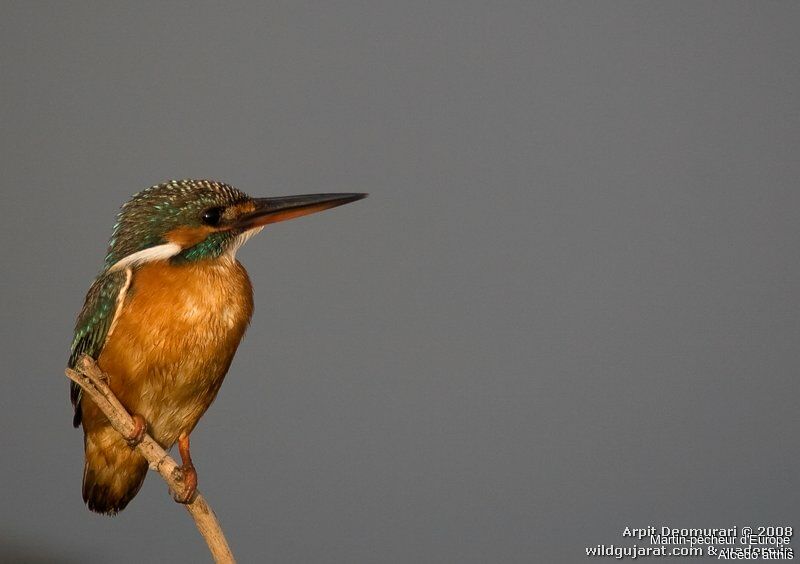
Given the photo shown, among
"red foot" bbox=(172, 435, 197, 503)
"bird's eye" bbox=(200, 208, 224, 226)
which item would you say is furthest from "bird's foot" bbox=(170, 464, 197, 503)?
"bird's eye" bbox=(200, 208, 224, 226)

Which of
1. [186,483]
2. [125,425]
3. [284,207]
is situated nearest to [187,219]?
[284,207]

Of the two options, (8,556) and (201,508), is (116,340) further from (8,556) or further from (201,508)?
(8,556)

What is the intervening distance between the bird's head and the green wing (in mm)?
45

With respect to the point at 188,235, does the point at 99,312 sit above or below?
below

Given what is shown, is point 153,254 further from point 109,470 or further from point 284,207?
point 109,470

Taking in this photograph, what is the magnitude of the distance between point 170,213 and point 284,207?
1.09 ft

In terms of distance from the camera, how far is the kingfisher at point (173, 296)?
10.1 feet

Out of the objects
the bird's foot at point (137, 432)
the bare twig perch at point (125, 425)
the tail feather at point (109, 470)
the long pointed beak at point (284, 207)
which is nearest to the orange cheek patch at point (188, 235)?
the long pointed beak at point (284, 207)

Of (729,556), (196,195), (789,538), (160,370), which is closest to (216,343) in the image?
(160,370)

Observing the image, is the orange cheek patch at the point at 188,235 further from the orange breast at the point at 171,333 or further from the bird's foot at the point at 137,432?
the bird's foot at the point at 137,432

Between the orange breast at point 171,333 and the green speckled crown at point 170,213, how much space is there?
0.20 feet

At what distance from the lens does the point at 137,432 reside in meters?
3.09

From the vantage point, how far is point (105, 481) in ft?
11.0

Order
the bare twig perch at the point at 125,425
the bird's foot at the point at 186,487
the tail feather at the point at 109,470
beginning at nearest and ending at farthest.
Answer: the bare twig perch at the point at 125,425 → the bird's foot at the point at 186,487 → the tail feather at the point at 109,470
